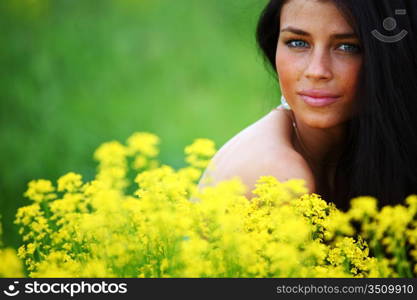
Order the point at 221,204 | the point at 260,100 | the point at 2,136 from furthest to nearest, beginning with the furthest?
the point at 260,100, the point at 2,136, the point at 221,204

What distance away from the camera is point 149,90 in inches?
219

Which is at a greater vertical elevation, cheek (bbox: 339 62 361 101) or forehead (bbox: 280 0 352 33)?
forehead (bbox: 280 0 352 33)

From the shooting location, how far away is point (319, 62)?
2.59 meters

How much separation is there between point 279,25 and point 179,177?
106cm

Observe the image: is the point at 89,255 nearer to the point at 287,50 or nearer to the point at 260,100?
the point at 287,50

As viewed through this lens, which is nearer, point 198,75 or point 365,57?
point 365,57

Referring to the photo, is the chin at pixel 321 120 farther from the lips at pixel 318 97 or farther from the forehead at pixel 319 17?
the forehead at pixel 319 17

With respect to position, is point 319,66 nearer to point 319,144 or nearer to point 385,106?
point 385,106

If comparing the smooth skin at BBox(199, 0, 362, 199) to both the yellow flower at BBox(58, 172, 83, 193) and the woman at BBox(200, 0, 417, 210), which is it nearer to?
the woman at BBox(200, 0, 417, 210)

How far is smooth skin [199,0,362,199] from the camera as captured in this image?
2.60m

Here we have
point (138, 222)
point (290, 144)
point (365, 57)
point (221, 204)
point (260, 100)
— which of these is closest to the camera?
point (221, 204)

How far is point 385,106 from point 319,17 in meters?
0.39

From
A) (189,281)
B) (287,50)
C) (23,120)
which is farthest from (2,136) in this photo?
(189,281)

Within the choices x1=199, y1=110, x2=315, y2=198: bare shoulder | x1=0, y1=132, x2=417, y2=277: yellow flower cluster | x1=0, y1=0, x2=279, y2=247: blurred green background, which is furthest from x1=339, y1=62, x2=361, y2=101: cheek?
x1=0, y1=0, x2=279, y2=247: blurred green background
